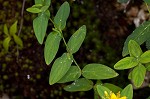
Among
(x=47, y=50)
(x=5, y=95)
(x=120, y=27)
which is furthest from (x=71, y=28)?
(x=47, y=50)

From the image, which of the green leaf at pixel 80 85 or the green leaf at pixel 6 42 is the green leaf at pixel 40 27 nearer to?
the green leaf at pixel 80 85

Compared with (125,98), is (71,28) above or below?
below

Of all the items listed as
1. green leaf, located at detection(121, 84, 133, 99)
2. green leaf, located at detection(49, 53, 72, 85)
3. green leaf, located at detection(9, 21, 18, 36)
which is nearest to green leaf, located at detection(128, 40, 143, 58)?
green leaf, located at detection(121, 84, 133, 99)

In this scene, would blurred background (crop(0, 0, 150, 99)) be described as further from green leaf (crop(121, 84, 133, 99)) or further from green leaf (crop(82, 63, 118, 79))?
green leaf (crop(121, 84, 133, 99))

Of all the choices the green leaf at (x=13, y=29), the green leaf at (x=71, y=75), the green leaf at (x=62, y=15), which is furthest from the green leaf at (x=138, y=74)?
the green leaf at (x=13, y=29)

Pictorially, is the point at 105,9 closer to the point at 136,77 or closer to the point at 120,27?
the point at 120,27

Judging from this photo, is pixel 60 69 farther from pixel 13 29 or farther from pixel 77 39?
pixel 13 29

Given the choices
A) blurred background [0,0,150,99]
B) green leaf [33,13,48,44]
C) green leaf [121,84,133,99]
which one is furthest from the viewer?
blurred background [0,0,150,99]
